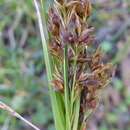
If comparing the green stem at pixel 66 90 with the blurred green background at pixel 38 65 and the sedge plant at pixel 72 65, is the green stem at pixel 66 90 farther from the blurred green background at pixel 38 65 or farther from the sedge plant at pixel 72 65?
the blurred green background at pixel 38 65

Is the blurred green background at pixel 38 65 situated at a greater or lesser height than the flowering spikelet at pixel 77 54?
lesser

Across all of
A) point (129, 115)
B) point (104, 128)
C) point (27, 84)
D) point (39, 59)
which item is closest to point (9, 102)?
point (27, 84)

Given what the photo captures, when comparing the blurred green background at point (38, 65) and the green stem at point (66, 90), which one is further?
the blurred green background at point (38, 65)

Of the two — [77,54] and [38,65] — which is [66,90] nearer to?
[77,54]

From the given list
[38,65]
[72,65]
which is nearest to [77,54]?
[72,65]

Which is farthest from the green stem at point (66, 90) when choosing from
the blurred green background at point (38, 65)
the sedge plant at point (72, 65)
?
the blurred green background at point (38, 65)

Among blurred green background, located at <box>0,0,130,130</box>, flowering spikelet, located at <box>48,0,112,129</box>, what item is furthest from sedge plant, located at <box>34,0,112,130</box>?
blurred green background, located at <box>0,0,130,130</box>

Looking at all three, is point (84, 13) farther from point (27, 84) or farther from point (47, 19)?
point (27, 84)
